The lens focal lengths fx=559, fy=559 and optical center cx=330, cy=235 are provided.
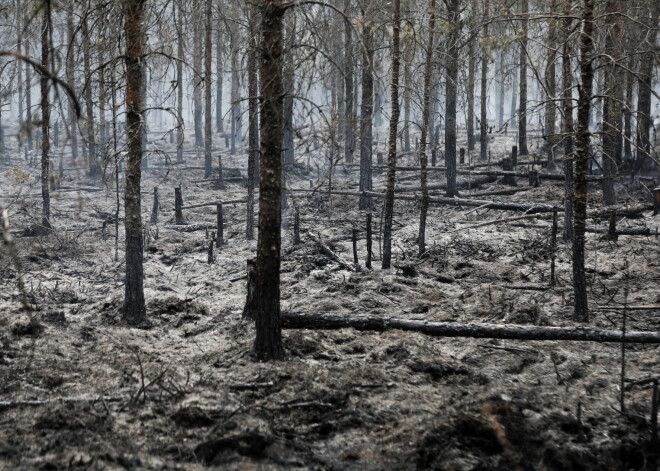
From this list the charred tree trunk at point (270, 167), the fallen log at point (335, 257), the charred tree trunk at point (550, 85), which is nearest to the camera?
the charred tree trunk at point (270, 167)

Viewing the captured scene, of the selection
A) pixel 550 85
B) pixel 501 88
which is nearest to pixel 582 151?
pixel 550 85

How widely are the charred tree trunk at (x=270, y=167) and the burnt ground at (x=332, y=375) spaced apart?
785 mm

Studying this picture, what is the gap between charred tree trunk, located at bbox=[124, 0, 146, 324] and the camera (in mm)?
7832

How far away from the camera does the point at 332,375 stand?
6207 mm

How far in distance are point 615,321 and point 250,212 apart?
1052 cm

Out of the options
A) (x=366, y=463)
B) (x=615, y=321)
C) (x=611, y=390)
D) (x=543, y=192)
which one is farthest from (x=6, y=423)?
(x=543, y=192)

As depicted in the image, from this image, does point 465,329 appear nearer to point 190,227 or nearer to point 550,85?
point 550,85

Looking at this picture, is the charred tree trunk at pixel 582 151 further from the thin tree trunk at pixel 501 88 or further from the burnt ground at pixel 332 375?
the thin tree trunk at pixel 501 88

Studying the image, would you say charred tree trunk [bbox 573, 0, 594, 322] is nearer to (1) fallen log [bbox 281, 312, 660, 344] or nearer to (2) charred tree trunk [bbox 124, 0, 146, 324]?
(1) fallen log [bbox 281, 312, 660, 344]

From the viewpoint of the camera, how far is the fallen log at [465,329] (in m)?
6.73

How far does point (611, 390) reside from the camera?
5.74 metres

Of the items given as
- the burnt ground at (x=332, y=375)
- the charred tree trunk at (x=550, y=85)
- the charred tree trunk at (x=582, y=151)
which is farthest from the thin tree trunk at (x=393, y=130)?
the charred tree trunk at (x=582, y=151)

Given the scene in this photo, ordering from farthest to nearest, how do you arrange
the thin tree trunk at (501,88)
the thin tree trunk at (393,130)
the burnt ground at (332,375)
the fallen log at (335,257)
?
the thin tree trunk at (501,88) → the fallen log at (335,257) → the thin tree trunk at (393,130) → the burnt ground at (332,375)

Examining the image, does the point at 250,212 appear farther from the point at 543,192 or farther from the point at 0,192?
the point at 0,192
